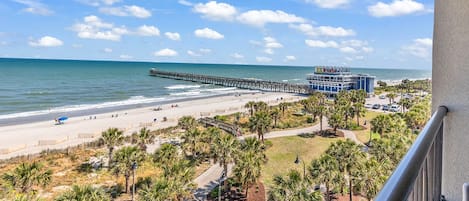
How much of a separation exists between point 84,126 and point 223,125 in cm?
967

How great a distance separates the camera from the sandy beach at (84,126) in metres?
17.4

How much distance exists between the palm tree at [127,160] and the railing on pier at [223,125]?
338 inches

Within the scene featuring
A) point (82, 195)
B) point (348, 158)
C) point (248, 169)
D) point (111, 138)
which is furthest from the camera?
point (111, 138)

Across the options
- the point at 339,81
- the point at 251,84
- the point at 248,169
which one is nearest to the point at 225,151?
the point at 248,169

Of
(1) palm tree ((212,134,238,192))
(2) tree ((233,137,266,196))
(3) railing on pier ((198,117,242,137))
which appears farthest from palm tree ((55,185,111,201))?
(3) railing on pier ((198,117,242,137))

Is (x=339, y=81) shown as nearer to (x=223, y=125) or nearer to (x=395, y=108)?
(x=395, y=108)

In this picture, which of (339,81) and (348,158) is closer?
(348,158)

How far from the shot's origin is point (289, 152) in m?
16.1

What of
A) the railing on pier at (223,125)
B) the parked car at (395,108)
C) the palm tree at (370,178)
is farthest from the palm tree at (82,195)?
→ the parked car at (395,108)

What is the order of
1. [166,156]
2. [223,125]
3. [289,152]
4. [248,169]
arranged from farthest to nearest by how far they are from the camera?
[223,125] < [289,152] < [166,156] < [248,169]

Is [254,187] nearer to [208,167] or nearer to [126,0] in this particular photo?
[208,167]

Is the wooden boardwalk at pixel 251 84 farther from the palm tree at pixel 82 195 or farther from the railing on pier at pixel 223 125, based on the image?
the palm tree at pixel 82 195

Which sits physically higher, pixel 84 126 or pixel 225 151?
pixel 225 151

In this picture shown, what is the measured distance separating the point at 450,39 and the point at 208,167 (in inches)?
519
